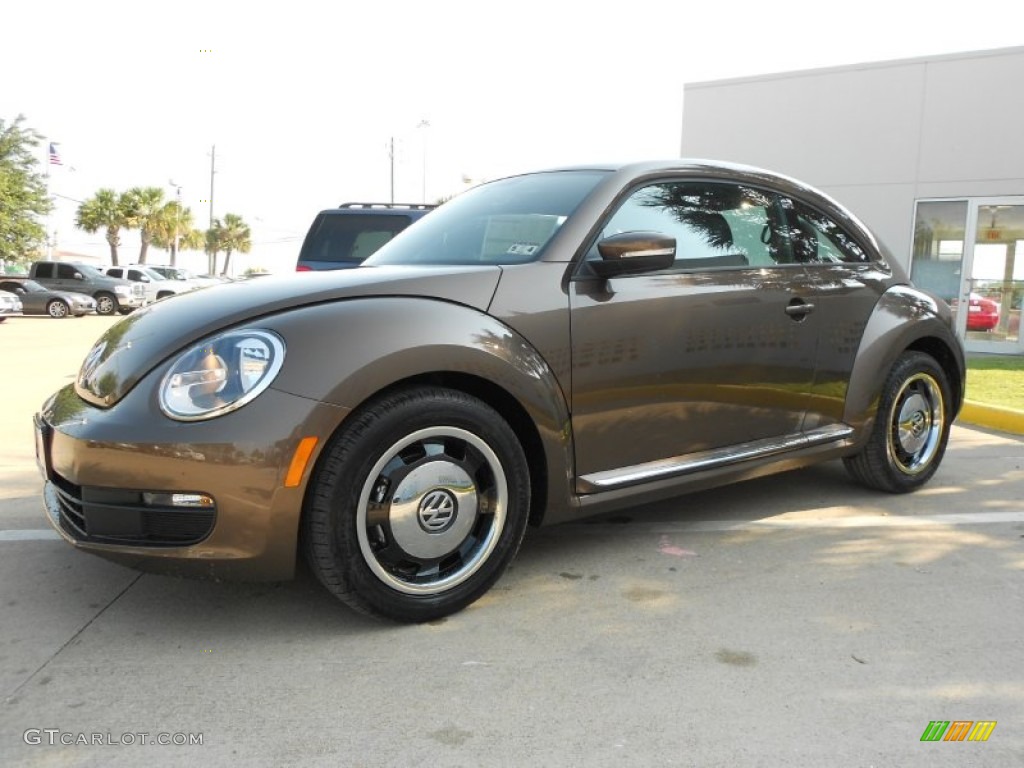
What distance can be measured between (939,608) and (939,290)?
1192 centimetres

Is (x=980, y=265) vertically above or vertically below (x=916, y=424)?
above

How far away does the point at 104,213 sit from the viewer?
156 ft

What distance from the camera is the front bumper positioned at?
7.41 feet

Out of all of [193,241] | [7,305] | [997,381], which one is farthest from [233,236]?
[997,381]

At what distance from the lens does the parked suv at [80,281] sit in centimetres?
2477

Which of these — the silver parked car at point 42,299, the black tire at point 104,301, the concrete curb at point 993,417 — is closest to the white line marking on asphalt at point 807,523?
the concrete curb at point 993,417

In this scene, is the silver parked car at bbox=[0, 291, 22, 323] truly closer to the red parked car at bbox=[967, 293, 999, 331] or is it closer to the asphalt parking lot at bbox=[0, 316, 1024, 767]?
the asphalt parking lot at bbox=[0, 316, 1024, 767]

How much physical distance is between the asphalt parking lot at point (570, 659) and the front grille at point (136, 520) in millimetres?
373

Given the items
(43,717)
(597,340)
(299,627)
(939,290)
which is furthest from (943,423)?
(939,290)

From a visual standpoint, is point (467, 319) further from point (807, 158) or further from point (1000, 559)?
point (807, 158)

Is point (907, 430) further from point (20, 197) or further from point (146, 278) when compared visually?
point (20, 197)

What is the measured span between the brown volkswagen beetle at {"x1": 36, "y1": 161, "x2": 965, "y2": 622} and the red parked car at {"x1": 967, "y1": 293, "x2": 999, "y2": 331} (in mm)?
10574

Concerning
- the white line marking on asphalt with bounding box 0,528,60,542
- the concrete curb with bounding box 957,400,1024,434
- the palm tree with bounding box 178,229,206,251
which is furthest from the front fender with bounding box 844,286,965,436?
the palm tree with bounding box 178,229,206,251

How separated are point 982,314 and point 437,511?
507 inches
